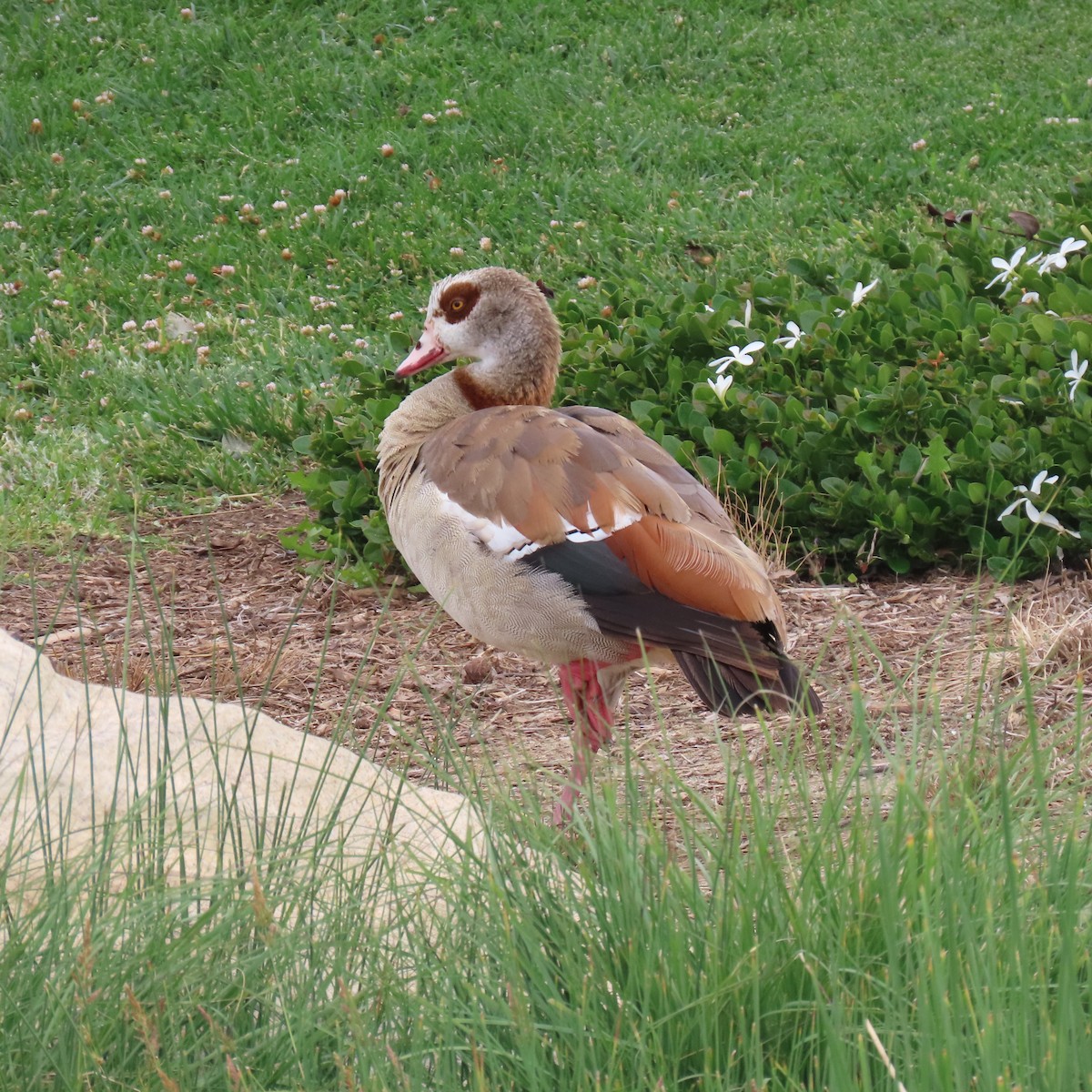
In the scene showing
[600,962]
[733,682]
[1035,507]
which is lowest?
[1035,507]

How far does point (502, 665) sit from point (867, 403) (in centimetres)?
160

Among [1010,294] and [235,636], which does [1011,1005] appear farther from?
[1010,294]

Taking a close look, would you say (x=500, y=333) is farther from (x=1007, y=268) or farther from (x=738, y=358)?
(x=1007, y=268)

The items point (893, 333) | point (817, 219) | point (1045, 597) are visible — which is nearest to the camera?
point (1045, 597)

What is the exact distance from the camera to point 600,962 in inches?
84.0

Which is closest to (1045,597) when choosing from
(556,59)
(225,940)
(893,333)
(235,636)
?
(893,333)

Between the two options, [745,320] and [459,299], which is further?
[745,320]

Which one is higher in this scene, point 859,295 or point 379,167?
point 379,167

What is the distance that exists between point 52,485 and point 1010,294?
4.20m

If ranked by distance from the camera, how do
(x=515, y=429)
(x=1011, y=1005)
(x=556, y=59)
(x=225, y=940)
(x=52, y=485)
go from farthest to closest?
1. (x=556, y=59)
2. (x=52, y=485)
3. (x=515, y=429)
4. (x=225, y=940)
5. (x=1011, y=1005)

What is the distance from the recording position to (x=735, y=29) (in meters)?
11.8

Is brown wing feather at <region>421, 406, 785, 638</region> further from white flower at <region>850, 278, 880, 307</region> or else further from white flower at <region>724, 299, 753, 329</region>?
white flower at <region>850, 278, 880, 307</region>

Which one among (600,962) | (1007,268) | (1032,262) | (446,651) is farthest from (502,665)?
(600,962)

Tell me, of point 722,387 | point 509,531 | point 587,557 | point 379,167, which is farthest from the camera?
point 379,167
